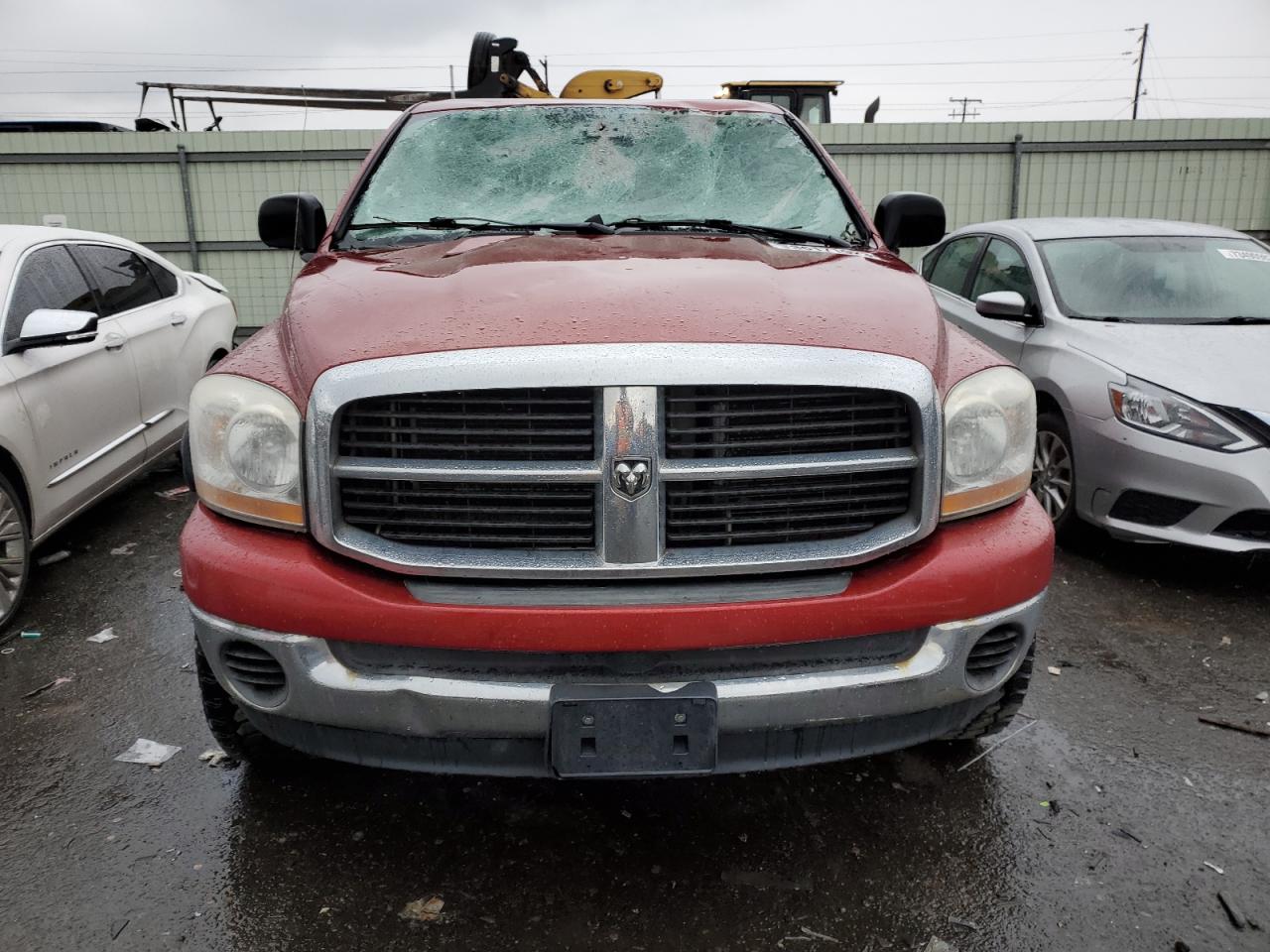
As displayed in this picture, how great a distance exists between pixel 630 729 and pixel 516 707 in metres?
0.23

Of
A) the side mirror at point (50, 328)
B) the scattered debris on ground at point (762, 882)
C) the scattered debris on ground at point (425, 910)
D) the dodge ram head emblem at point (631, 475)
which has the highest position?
the dodge ram head emblem at point (631, 475)

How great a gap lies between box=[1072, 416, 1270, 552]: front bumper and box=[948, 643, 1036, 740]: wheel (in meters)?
1.97

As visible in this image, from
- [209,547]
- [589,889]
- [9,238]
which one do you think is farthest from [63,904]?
[9,238]

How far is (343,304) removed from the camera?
2285 mm

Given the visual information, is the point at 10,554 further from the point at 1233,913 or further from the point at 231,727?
the point at 1233,913

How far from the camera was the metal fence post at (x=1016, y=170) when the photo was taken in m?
12.1

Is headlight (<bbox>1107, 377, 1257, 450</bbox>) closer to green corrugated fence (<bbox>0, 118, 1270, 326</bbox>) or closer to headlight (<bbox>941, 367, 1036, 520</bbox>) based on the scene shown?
headlight (<bbox>941, 367, 1036, 520</bbox>)

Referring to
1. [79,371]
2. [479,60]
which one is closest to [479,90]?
[479,60]

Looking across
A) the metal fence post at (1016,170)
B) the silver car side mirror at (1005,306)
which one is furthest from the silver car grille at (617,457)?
A: the metal fence post at (1016,170)

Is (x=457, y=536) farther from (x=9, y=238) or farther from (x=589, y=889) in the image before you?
(x=9, y=238)

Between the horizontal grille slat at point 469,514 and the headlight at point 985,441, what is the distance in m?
0.81

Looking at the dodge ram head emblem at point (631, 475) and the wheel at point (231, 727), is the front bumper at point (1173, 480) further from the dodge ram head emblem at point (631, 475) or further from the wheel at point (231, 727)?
the wheel at point (231, 727)

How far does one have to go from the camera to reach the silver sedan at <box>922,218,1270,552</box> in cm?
393

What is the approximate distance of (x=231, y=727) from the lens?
8.01 ft
